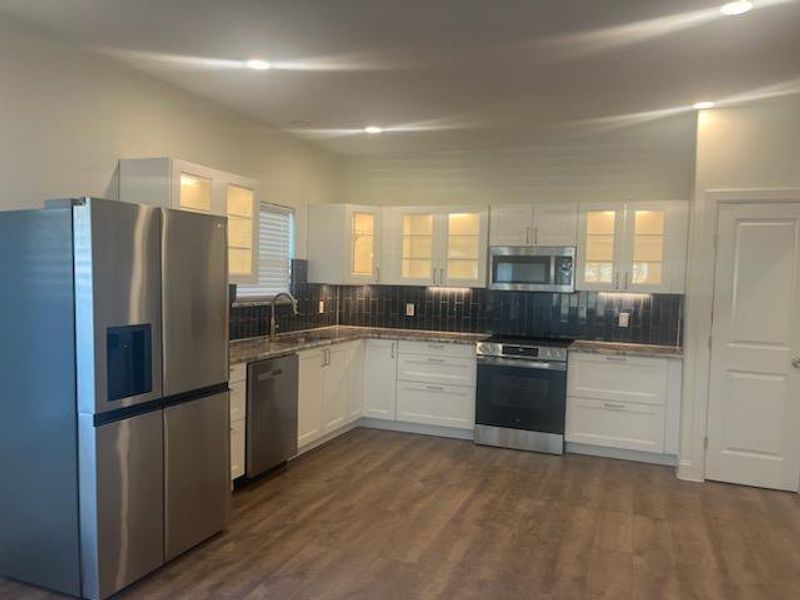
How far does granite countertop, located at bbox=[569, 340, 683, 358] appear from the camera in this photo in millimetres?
4559

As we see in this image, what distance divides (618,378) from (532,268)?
1.19m

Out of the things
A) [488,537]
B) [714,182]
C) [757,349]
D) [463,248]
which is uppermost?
[714,182]

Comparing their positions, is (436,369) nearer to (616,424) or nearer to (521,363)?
(521,363)

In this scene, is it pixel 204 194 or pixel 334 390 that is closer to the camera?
pixel 204 194

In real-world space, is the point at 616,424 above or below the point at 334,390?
below

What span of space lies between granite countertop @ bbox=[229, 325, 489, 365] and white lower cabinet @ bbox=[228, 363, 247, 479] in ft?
0.30

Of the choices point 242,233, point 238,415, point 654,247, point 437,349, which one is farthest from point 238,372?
point 654,247

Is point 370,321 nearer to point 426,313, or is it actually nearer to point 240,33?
point 426,313

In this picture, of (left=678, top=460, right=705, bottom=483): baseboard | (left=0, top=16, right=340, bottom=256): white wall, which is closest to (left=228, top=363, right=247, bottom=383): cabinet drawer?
(left=0, top=16, right=340, bottom=256): white wall

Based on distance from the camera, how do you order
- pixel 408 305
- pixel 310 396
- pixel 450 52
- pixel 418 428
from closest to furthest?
pixel 450 52
pixel 310 396
pixel 418 428
pixel 408 305

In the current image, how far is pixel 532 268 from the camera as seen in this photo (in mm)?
5129

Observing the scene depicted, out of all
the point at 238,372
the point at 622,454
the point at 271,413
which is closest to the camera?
the point at 238,372

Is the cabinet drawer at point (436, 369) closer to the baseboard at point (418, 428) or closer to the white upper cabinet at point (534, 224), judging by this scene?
the baseboard at point (418, 428)

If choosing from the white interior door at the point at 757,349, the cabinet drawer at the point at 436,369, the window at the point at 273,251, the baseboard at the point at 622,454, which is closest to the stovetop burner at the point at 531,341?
the cabinet drawer at the point at 436,369
